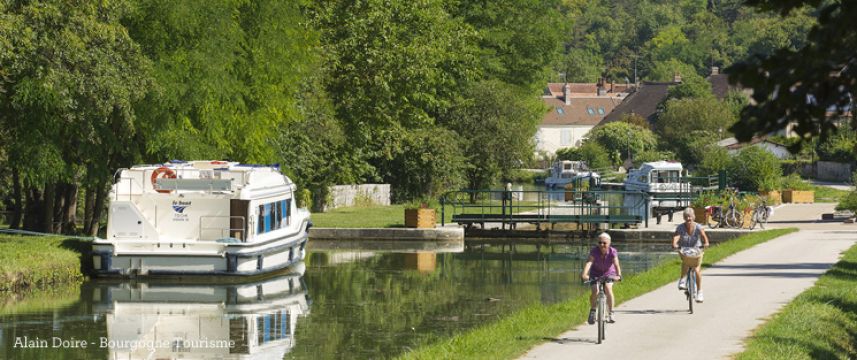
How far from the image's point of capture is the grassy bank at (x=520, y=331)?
62.5 feet

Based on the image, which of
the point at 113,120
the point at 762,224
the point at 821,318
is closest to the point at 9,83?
the point at 113,120

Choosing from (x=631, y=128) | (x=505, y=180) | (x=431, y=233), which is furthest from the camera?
(x=631, y=128)

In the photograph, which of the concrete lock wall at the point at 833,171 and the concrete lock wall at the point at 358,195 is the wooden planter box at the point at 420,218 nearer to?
the concrete lock wall at the point at 358,195

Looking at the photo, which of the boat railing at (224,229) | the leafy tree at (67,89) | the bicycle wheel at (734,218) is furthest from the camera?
the bicycle wheel at (734,218)

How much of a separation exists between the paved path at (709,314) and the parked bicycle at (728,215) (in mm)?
13015

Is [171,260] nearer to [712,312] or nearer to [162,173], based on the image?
[162,173]

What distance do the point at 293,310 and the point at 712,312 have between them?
9765 millimetres

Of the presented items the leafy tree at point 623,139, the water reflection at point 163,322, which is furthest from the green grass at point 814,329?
the leafy tree at point 623,139

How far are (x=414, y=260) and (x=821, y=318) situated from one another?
2109 centimetres

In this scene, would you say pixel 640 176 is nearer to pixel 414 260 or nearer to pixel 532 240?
pixel 532 240

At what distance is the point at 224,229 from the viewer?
36031 millimetres

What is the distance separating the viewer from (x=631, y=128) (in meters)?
127

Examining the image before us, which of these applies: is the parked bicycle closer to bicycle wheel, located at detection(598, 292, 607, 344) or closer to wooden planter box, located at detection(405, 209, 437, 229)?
wooden planter box, located at detection(405, 209, 437, 229)

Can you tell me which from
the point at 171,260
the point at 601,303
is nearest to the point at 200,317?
the point at 171,260
